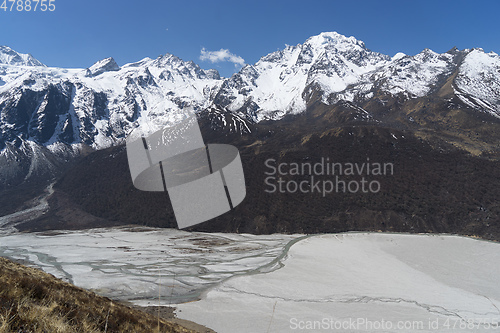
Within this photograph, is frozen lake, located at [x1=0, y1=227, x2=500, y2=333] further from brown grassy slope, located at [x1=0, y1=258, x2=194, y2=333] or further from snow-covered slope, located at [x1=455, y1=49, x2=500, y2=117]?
snow-covered slope, located at [x1=455, y1=49, x2=500, y2=117]

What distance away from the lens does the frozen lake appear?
1677cm

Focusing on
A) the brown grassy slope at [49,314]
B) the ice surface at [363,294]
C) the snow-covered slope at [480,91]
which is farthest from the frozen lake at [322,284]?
the snow-covered slope at [480,91]

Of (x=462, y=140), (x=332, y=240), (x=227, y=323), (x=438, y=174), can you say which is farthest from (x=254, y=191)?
(x=462, y=140)

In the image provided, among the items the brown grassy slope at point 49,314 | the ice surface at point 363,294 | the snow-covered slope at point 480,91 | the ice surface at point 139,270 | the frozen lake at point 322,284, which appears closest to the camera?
the brown grassy slope at point 49,314

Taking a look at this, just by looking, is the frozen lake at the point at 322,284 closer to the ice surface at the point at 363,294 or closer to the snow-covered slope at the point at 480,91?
the ice surface at the point at 363,294

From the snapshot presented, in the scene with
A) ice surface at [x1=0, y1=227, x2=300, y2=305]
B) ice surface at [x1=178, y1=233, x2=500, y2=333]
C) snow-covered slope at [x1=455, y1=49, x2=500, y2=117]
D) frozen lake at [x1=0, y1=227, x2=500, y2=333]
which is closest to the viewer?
ice surface at [x1=178, y1=233, x2=500, y2=333]

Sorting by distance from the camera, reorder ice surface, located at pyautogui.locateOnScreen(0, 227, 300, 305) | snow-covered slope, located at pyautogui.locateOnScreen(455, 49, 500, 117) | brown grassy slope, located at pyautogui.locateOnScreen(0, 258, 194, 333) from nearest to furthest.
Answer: brown grassy slope, located at pyautogui.locateOnScreen(0, 258, 194, 333) < ice surface, located at pyautogui.locateOnScreen(0, 227, 300, 305) < snow-covered slope, located at pyautogui.locateOnScreen(455, 49, 500, 117)

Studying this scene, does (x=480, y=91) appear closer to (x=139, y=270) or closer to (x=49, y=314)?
(x=139, y=270)

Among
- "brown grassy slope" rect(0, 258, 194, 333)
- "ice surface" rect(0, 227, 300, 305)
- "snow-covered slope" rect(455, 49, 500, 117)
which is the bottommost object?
"ice surface" rect(0, 227, 300, 305)

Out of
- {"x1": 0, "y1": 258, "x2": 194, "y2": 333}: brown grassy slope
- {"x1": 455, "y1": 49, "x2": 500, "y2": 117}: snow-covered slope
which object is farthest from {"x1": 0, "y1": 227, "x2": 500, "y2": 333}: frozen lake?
{"x1": 455, "y1": 49, "x2": 500, "y2": 117}: snow-covered slope

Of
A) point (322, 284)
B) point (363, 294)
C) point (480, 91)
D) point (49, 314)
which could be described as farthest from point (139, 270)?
point (480, 91)

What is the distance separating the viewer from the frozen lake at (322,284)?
1677 centimetres

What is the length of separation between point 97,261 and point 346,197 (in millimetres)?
70568

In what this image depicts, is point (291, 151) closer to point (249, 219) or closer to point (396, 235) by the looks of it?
point (249, 219)
